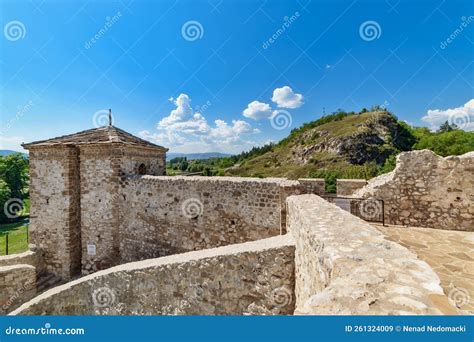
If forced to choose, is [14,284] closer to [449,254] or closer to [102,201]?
[102,201]

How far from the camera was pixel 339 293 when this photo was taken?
1.86 m

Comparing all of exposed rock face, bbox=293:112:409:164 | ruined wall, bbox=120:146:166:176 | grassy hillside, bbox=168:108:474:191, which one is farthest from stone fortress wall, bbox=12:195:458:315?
exposed rock face, bbox=293:112:409:164

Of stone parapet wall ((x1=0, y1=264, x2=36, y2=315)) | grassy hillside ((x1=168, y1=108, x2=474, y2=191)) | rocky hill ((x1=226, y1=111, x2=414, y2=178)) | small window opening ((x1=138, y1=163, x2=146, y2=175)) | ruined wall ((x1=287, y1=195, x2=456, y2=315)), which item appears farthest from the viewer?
rocky hill ((x1=226, y1=111, x2=414, y2=178))

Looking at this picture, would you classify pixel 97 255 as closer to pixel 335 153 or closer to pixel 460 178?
pixel 460 178

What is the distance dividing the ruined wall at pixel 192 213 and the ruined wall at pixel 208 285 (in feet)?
7.11

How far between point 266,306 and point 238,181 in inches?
144

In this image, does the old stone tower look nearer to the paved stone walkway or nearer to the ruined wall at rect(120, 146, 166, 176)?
the ruined wall at rect(120, 146, 166, 176)

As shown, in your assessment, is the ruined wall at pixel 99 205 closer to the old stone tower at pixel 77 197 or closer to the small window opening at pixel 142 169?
the old stone tower at pixel 77 197

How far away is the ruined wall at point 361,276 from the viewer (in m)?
1.70

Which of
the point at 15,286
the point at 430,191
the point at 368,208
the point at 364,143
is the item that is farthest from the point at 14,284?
the point at 364,143

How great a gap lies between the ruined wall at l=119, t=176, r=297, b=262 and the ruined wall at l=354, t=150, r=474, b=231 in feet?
10.2

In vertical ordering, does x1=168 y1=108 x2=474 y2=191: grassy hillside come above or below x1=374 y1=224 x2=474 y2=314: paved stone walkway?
above

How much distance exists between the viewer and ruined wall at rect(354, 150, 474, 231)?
5906mm

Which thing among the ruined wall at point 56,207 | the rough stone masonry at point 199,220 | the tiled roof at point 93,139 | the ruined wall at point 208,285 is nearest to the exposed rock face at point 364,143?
the rough stone masonry at point 199,220
